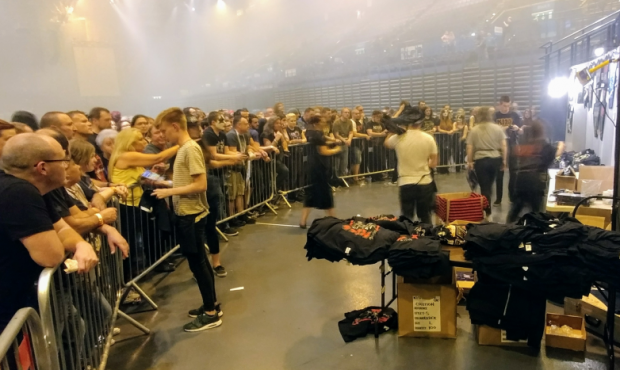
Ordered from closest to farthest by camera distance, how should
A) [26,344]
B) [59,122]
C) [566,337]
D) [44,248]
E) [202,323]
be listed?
[26,344]
[44,248]
[566,337]
[202,323]
[59,122]

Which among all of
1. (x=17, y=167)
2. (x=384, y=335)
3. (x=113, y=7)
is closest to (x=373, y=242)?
(x=384, y=335)

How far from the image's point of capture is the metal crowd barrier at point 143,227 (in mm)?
4055

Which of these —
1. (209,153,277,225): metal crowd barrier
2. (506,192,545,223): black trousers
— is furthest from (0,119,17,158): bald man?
(506,192,545,223): black trousers

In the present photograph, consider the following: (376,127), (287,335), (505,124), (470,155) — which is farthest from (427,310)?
(376,127)

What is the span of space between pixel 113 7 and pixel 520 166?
1408 centimetres

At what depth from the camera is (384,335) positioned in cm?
320

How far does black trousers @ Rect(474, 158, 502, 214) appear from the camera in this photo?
560 centimetres

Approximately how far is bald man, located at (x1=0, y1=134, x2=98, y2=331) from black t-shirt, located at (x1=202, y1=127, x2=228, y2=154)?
115 inches

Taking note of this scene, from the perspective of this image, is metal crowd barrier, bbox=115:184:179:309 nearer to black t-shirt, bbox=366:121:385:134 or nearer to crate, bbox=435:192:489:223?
crate, bbox=435:192:489:223

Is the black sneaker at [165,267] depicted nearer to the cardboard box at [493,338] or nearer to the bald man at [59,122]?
the bald man at [59,122]

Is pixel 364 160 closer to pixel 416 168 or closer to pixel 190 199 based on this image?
pixel 416 168

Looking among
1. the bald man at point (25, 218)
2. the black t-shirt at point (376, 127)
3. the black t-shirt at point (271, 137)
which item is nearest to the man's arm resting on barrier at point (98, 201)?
the bald man at point (25, 218)

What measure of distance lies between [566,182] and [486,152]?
3.68ft

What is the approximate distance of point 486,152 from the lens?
5.58m
